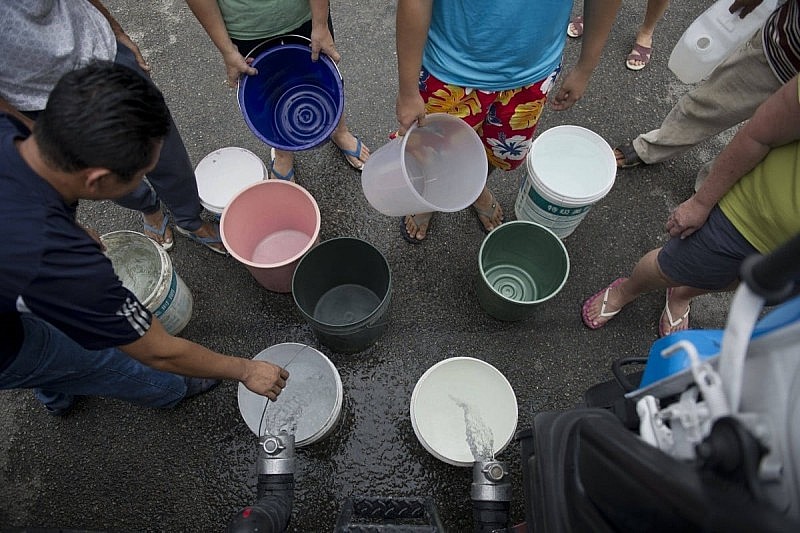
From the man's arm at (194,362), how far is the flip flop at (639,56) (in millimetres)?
2666

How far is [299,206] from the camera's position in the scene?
2277mm

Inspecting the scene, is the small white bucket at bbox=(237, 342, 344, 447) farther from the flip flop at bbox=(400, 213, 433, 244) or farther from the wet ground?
the flip flop at bbox=(400, 213, 433, 244)

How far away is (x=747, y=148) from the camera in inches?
56.3

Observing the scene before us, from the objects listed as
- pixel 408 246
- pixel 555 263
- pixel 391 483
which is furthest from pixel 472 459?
pixel 408 246

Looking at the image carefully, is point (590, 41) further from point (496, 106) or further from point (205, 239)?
point (205, 239)

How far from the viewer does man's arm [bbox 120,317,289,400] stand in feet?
4.44

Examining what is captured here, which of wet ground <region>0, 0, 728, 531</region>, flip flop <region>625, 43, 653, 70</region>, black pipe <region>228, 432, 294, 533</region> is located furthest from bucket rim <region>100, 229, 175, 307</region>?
A: flip flop <region>625, 43, 653, 70</region>

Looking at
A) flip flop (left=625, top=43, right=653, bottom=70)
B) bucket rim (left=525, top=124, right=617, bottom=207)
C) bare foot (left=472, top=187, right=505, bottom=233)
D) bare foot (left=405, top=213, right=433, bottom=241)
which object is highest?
flip flop (left=625, top=43, right=653, bottom=70)

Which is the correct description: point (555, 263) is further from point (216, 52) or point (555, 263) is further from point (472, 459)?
point (216, 52)

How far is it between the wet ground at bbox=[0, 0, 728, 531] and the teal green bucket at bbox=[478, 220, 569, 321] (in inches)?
5.0

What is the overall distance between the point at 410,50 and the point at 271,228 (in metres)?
1.15

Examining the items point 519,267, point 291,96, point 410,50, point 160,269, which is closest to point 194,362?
point 160,269

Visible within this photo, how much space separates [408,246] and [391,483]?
1118 mm

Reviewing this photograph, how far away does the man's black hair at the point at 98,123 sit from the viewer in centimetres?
Result: 114
